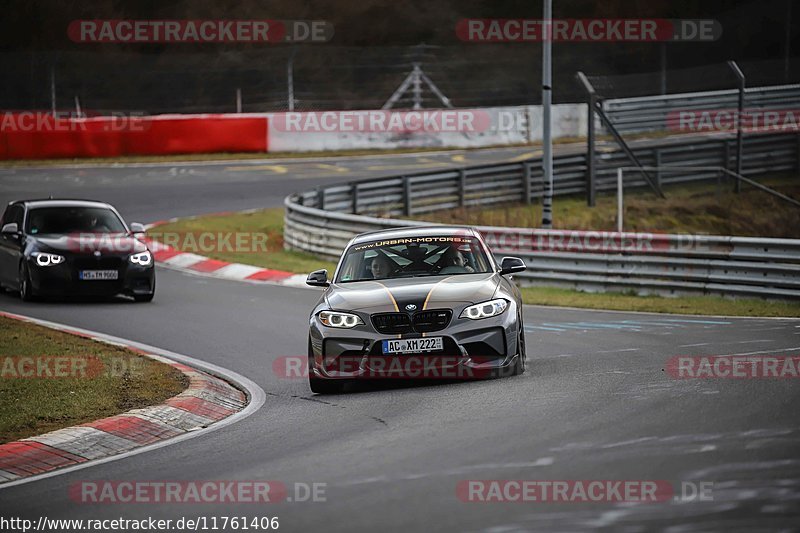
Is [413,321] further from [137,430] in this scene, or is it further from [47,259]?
[47,259]

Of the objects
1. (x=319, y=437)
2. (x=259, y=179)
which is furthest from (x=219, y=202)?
(x=319, y=437)

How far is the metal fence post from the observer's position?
28962 millimetres

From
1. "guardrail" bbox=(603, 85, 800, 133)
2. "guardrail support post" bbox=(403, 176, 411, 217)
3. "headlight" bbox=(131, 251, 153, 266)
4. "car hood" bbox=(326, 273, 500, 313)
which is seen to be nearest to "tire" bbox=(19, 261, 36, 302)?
"headlight" bbox=(131, 251, 153, 266)

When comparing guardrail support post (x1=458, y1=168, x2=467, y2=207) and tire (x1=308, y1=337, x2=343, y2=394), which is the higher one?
guardrail support post (x1=458, y1=168, x2=467, y2=207)

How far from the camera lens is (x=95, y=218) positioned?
1980cm

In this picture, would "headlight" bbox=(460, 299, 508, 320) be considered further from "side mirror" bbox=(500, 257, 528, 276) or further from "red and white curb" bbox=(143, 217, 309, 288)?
"red and white curb" bbox=(143, 217, 309, 288)

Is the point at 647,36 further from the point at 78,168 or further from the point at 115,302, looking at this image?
the point at 115,302

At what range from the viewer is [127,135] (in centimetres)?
4016

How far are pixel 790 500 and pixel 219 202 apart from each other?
88.6 ft

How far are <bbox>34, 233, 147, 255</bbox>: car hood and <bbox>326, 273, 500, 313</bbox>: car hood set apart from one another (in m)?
7.96

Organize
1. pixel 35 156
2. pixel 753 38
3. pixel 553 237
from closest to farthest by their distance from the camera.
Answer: pixel 553 237 < pixel 35 156 < pixel 753 38

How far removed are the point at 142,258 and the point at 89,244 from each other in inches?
31.1

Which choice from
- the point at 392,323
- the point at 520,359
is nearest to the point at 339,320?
the point at 392,323

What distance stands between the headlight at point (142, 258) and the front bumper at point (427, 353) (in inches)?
337
